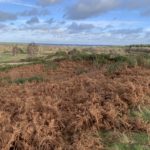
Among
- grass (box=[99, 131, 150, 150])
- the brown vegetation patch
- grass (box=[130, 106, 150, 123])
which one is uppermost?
the brown vegetation patch

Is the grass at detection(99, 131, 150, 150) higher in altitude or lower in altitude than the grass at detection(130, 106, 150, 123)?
lower

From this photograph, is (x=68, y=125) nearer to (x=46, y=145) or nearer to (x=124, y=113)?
(x=46, y=145)

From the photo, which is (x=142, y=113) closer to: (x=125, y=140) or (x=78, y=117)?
(x=125, y=140)

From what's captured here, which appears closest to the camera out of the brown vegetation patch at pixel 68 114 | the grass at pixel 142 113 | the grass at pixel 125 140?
the brown vegetation patch at pixel 68 114

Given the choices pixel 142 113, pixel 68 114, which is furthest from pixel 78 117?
pixel 142 113

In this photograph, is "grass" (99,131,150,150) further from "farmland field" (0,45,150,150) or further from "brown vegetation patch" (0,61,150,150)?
"brown vegetation patch" (0,61,150,150)

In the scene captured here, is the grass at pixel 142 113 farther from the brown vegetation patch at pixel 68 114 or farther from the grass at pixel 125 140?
the grass at pixel 125 140

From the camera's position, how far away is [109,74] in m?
14.2

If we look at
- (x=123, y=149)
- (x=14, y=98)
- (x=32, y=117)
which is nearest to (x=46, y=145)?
(x=32, y=117)

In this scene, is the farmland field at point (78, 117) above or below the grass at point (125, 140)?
above

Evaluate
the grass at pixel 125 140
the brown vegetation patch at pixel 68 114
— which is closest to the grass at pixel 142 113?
the brown vegetation patch at pixel 68 114

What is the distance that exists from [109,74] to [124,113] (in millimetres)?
5733

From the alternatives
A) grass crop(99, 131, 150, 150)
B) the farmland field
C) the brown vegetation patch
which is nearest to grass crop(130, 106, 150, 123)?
the farmland field

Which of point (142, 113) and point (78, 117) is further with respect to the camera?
point (142, 113)
